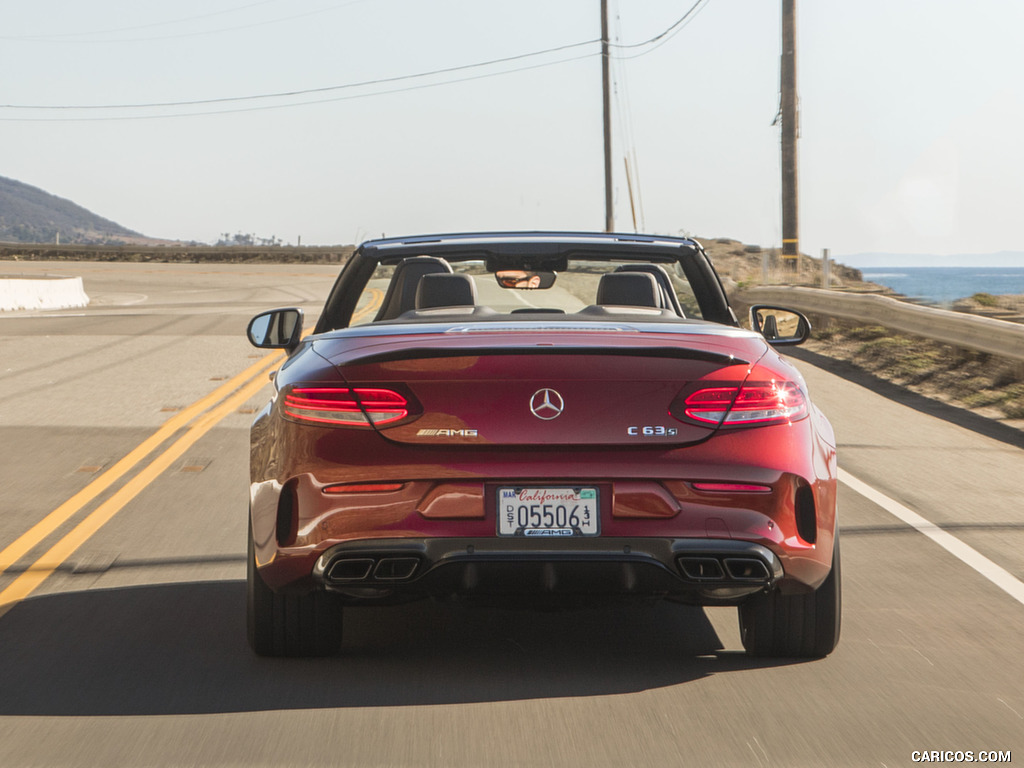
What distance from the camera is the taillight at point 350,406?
4215mm

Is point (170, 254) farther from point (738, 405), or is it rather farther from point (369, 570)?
point (738, 405)

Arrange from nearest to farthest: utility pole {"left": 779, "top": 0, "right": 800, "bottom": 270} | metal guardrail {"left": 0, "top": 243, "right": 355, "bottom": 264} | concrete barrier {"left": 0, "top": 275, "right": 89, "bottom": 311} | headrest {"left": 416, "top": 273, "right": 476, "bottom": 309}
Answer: headrest {"left": 416, "top": 273, "right": 476, "bottom": 309} → utility pole {"left": 779, "top": 0, "right": 800, "bottom": 270} → concrete barrier {"left": 0, "top": 275, "right": 89, "bottom": 311} → metal guardrail {"left": 0, "top": 243, "right": 355, "bottom": 264}

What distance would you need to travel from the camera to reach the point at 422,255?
598cm

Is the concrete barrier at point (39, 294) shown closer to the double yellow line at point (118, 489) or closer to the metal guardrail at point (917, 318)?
the double yellow line at point (118, 489)

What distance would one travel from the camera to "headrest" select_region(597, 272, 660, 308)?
5.58 metres

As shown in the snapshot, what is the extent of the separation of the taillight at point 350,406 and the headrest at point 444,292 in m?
1.27

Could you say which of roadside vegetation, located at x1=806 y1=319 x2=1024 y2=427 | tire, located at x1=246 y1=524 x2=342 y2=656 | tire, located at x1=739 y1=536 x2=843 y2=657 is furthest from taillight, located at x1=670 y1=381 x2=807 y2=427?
roadside vegetation, located at x1=806 y1=319 x2=1024 y2=427

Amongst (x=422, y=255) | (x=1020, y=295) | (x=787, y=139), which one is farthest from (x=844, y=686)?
(x=787, y=139)

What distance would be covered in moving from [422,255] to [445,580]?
7.08 ft

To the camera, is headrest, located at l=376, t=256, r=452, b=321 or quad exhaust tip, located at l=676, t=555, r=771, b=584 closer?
quad exhaust tip, located at l=676, t=555, r=771, b=584

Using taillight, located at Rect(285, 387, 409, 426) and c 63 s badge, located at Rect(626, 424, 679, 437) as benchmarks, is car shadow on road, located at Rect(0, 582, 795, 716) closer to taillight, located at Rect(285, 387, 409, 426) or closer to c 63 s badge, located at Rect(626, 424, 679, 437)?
c 63 s badge, located at Rect(626, 424, 679, 437)

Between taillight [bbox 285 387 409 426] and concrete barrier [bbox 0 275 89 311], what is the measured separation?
24825 millimetres

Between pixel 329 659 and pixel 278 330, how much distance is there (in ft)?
6.01

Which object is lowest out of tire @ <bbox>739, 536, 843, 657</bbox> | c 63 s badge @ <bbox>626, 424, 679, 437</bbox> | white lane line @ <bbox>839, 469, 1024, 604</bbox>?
white lane line @ <bbox>839, 469, 1024, 604</bbox>
